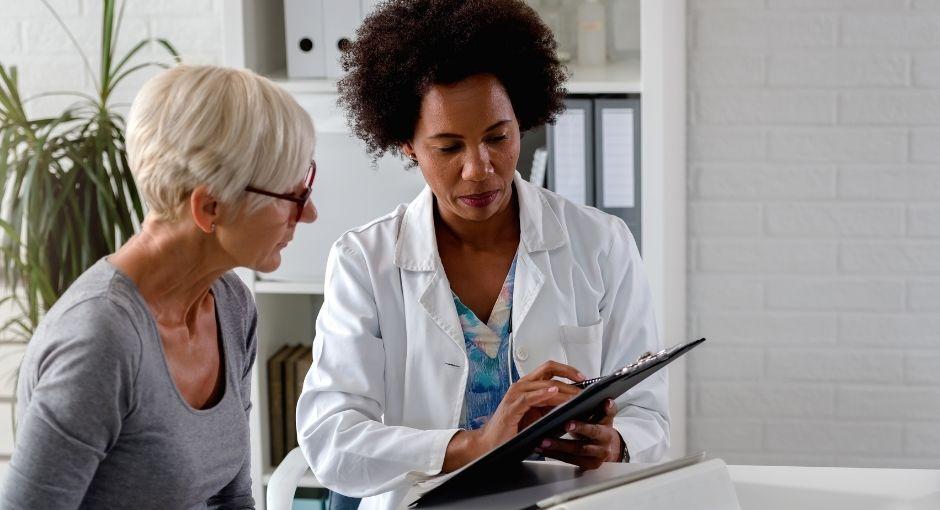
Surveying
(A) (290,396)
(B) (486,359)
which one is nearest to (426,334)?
(B) (486,359)

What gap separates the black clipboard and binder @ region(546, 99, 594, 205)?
113cm

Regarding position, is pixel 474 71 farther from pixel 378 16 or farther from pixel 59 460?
pixel 59 460

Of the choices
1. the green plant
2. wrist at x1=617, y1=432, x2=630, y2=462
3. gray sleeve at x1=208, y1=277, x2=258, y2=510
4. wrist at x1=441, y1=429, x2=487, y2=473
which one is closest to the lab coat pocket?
wrist at x1=617, y1=432, x2=630, y2=462

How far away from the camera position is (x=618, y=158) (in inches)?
92.3

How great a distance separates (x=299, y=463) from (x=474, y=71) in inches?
26.7

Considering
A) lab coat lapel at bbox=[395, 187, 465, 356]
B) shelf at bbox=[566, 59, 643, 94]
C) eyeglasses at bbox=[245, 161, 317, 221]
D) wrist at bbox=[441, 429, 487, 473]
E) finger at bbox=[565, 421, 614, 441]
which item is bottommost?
wrist at bbox=[441, 429, 487, 473]

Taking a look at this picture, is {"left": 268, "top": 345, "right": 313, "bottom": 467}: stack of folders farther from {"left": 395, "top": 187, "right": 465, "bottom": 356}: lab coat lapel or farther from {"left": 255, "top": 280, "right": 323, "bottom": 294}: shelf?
{"left": 395, "top": 187, "right": 465, "bottom": 356}: lab coat lapel

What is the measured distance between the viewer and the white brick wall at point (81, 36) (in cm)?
282

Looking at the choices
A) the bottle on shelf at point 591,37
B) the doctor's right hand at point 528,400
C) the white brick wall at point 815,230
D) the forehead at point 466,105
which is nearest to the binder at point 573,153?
the bottle on shelf at point 591,37

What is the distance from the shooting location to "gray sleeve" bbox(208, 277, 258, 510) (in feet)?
4.71

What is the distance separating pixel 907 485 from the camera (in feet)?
4.33

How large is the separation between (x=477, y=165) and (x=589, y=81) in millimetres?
749

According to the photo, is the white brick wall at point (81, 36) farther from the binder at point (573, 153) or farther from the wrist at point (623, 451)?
the wrist at point (623, 451)

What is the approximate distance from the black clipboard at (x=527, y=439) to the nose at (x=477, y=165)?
0.48 metres
